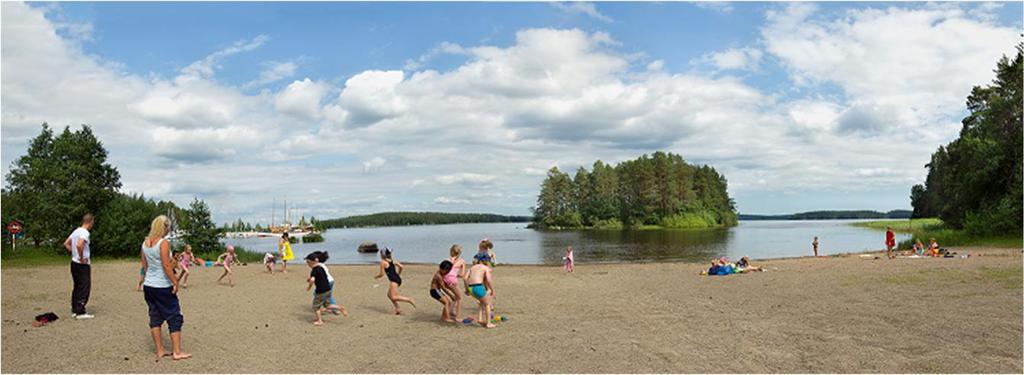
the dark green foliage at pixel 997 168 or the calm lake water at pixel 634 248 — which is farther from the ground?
the dark green foliage at pixel 997 168

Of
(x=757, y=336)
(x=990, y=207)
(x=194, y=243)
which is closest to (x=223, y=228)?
(x=194, y=243)

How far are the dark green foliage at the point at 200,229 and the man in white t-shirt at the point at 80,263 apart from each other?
35011 mm

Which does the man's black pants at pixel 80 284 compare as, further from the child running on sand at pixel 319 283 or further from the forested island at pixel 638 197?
the forested island at pixel 638 197

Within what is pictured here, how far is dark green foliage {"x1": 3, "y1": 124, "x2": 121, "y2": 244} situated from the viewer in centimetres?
3572

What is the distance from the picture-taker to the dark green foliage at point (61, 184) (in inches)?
1406

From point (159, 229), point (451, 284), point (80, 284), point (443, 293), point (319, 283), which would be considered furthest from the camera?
point (80, 284)

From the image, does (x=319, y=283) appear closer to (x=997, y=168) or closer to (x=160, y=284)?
(x=160, y=284)

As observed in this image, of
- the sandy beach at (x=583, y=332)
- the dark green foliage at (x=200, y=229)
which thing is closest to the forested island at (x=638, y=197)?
the dark green foliage at (x=200, y=229)

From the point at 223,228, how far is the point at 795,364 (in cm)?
4746

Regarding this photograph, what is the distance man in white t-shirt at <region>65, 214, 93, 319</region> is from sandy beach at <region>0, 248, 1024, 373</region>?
0.54 metres

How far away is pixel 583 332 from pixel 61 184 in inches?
1512

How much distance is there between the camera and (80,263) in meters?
12.0

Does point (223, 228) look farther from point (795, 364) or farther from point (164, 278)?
point (795, 364)

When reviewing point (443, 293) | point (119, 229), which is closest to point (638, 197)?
point (119, 229)
